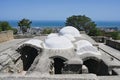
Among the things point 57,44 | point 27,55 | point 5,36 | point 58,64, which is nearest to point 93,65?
point 58,64

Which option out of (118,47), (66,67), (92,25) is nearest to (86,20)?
(92,25)

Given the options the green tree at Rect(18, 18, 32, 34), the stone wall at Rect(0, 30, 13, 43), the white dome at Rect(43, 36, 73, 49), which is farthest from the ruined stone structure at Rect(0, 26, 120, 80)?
the green tree at Rect(18, 18, 32, 34)

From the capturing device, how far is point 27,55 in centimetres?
2028

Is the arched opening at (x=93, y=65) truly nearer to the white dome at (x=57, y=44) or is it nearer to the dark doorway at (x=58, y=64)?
the dark doorway at (x=58, y=64)

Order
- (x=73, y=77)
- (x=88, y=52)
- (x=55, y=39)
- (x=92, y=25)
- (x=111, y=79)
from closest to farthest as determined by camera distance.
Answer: (x=73, y=77), (x=111, y=79), (x=88, y=52), (x=55, y=39), (x=92, y=25)

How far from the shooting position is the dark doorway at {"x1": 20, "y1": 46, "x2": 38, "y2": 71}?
19.3 m

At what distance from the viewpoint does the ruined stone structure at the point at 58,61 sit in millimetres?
12492

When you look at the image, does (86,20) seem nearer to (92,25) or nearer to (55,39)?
(92,25)

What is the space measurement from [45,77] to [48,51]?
7379 mm

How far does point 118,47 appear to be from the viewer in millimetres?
23688

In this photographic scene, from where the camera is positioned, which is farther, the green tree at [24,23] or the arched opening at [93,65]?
the green tree at [24,23]

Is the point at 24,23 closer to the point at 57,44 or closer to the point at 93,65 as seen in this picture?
the point at 57,44

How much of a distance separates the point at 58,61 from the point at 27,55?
3925 millimetres

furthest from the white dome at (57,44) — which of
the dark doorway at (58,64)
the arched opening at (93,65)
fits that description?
the arched opening at (93,65)
